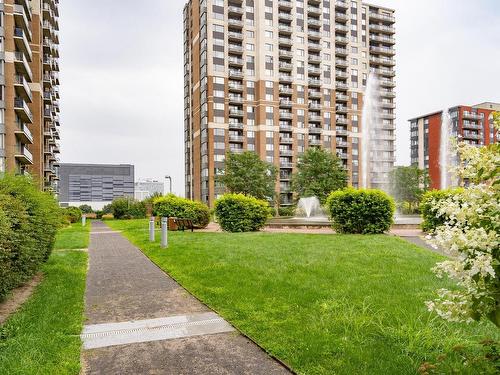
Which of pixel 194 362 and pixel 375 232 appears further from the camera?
pixel 375 232

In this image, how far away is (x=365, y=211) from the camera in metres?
18.1

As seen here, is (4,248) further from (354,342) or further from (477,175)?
(477,175)

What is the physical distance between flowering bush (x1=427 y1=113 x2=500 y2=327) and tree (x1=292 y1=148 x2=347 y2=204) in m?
46.8

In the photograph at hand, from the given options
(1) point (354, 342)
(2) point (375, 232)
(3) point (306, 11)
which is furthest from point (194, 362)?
(3) point (306, 11)

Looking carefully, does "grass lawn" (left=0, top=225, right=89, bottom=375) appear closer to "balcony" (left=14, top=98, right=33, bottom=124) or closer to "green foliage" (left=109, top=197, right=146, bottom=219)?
"balcony" (left=14, top=98, right=33, bottom=124)

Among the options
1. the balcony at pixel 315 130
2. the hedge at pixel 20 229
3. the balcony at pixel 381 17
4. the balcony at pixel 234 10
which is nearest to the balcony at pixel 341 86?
the balcony at pixel 315 130

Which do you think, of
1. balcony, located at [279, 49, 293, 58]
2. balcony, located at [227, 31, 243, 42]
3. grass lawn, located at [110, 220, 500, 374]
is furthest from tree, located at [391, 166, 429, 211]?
grass lawn, located at [110, 220, 500, 374]

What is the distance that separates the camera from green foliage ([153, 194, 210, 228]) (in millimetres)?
26219

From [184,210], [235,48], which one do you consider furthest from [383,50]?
[184,210]

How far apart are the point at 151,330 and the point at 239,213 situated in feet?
54.6

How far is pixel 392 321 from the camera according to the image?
5.46 metres

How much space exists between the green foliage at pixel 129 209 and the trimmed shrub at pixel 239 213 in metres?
40.6

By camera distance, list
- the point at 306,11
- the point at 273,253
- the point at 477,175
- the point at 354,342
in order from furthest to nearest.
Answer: the point at 306,11 < the point at 273,253 < the point at 354,342 < the point at 477,175

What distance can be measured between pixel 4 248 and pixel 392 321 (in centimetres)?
614
